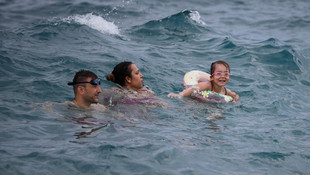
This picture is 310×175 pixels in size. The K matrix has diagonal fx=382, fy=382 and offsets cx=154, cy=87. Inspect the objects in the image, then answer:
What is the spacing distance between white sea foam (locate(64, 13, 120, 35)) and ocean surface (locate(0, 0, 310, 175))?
0.21ft

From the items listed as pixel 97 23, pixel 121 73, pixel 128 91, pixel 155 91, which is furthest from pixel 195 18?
pixel 128 91

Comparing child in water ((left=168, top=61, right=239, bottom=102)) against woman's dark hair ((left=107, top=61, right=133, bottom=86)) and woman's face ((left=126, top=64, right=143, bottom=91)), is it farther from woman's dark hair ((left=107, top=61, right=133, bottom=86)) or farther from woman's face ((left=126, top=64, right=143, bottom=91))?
woman's dark hair ((left=107, top=61, right=133, bottom=86))

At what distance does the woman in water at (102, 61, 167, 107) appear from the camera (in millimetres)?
7520

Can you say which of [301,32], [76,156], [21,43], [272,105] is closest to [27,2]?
[21,43]

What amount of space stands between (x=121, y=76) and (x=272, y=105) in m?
3.35

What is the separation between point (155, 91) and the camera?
9.16 metres

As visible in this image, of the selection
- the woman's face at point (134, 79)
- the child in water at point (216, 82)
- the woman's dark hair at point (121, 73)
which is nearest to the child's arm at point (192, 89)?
the child in water at point (216, 82)

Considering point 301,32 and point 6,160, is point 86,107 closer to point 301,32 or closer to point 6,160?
point 6,160

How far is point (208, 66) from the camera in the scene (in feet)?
38.1

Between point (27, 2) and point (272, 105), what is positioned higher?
point (27, 2)

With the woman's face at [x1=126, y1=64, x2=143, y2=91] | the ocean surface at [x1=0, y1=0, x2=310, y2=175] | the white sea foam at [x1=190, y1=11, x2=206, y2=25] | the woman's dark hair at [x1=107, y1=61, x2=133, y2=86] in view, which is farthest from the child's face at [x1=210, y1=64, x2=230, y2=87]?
the white sea foam at [x1=190, y1=11, x2=206, y2=25]

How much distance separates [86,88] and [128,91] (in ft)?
3.74

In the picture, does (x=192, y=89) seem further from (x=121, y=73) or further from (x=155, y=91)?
(x=121, y=73)

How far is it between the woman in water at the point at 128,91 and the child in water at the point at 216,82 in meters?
0.65
